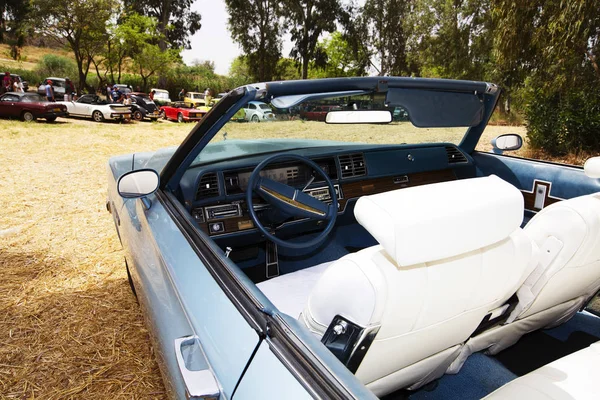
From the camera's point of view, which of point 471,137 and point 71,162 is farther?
point 71,162

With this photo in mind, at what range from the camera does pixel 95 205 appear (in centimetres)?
570

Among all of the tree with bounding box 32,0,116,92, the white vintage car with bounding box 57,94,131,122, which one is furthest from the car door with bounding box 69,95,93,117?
the tree with bounding box 32,0,116,92

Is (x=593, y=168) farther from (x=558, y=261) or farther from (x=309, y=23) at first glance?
(x=309, y=23)

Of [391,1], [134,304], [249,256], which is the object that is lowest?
[134,304]

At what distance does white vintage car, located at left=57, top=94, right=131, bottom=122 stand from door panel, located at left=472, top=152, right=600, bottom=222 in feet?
55.7

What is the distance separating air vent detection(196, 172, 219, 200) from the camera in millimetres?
2396

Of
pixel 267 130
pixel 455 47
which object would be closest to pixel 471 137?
pixel 267 130

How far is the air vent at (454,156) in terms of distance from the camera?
10.3ft

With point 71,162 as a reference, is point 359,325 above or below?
above

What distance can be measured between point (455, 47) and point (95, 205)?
23.4m

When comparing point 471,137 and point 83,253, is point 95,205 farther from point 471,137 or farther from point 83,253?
point 471,137

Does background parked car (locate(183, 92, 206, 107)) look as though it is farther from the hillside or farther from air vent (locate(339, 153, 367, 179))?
the hillside

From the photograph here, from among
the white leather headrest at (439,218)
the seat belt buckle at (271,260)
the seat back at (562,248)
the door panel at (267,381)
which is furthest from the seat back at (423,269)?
the seat belt buckle at (271,260)

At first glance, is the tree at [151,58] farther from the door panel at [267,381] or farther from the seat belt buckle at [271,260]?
the door panel at [267,381]
